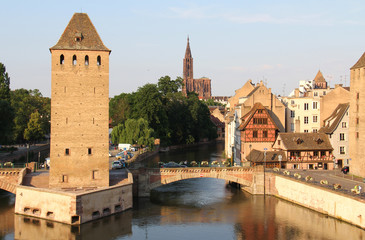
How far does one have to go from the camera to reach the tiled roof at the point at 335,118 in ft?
211

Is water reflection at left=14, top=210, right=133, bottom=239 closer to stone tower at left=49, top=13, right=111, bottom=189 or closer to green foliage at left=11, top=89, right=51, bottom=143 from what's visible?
stone tower at left=49, top=13, right=111, bottom=189

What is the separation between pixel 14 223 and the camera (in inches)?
1753

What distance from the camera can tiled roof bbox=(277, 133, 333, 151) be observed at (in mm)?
61719

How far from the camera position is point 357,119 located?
5816 centimetres

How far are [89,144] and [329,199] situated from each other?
2455cm

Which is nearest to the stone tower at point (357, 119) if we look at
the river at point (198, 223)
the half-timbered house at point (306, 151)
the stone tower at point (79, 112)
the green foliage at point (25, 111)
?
the half-timbered house at point (306, 151)

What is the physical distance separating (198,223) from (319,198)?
12417mm

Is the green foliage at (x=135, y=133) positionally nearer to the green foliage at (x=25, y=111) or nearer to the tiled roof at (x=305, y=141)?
the green foliage at (x=25, y=111)

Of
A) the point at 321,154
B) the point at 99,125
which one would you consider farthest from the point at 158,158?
the point at 99,125

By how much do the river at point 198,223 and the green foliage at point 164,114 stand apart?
45.7 meters

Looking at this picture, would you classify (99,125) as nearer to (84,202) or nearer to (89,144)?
(89,144)

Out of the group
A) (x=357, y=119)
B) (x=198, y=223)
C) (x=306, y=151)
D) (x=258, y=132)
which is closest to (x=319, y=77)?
(x=258, y=132)

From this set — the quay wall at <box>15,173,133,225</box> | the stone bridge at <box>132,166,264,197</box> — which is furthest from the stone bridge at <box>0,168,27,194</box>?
the stone bridge at <box>132,166,264,197</box>

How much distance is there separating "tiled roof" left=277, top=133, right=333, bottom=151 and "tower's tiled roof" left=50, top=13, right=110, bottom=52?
27.2 metres
